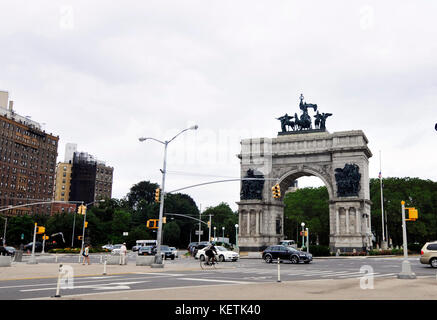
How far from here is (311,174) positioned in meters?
63.3

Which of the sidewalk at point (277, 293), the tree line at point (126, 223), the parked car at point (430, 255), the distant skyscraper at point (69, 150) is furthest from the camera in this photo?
the distant skyscraper at point (69, 150)

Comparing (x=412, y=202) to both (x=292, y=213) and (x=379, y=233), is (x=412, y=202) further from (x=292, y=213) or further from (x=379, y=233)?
(x=292, y=213)

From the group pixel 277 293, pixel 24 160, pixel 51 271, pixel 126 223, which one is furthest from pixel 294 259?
A: pixel 24 160

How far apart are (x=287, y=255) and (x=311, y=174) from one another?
27.8 metres

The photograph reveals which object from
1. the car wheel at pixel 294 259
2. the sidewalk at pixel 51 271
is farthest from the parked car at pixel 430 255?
the sidewalk at pixel 51 271

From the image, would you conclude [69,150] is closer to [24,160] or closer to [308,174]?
[24,160]

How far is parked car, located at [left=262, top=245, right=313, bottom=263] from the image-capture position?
36250 mm

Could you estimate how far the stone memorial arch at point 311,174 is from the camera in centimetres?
5641

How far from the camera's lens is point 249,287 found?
15625mm

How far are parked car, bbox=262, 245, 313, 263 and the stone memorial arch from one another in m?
17.8

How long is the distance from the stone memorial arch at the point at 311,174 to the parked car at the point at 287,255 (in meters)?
17.8

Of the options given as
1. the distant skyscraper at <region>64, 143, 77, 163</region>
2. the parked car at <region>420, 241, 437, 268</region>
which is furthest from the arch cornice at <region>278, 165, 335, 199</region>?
the distant skyscraper at <region>64, 143, 77, 163</region>

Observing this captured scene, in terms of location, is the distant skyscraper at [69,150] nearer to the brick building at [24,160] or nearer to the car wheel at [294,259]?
the brick building at [24,160]
